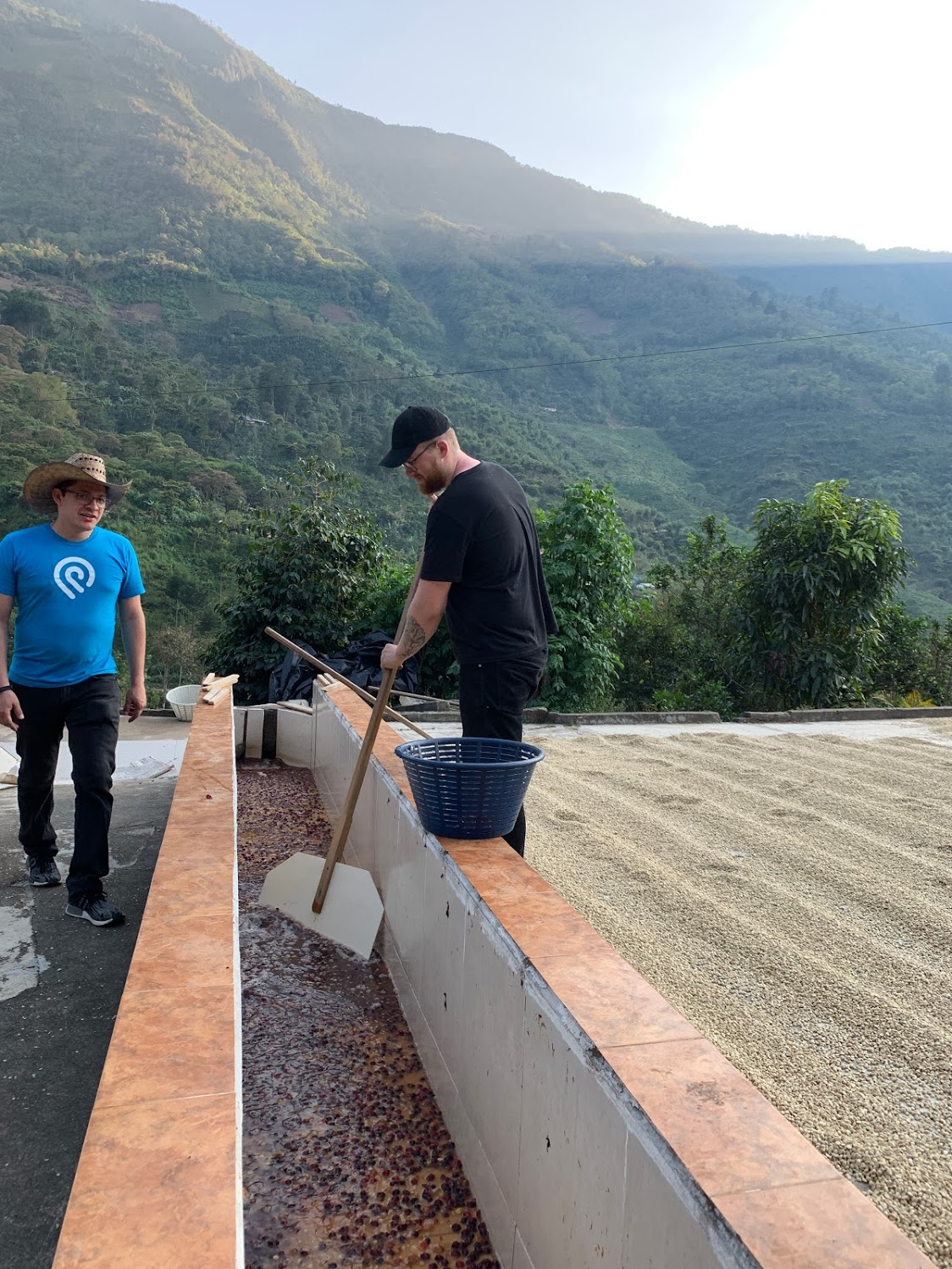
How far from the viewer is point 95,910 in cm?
255

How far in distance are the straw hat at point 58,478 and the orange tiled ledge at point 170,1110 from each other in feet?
4.39

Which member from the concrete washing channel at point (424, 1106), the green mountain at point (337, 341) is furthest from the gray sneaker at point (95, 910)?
the green mountain at point (337, 341)

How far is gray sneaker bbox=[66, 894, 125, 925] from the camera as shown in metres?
2.54

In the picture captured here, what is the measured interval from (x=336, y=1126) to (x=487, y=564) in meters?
1.26

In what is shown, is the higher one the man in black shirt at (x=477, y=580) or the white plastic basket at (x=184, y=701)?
the man in black shirt at (x=477, y=580)

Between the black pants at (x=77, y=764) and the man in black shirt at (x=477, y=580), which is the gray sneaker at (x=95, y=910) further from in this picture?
the man in black shirt at (x=477, y=580)

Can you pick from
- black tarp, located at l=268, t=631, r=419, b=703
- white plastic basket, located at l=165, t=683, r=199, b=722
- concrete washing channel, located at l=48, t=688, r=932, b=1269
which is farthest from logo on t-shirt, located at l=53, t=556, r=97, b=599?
black tarp, located at l=268, t=631, r=419, b=703

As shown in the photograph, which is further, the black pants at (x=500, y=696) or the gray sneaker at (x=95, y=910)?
the gray sneaker at (x=95, y=910)

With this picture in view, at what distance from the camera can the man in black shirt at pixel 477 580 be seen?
2.15 metres

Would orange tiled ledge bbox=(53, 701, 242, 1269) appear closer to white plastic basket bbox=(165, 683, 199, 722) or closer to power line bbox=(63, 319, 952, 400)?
white plastic basket bbox=(165, 683, 199, 722)

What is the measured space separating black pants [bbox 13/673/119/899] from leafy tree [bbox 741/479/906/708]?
6618mm

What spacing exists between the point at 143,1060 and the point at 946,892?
2.42 metres

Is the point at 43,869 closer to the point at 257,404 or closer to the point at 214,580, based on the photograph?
the point at 214,580

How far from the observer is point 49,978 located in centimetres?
224
